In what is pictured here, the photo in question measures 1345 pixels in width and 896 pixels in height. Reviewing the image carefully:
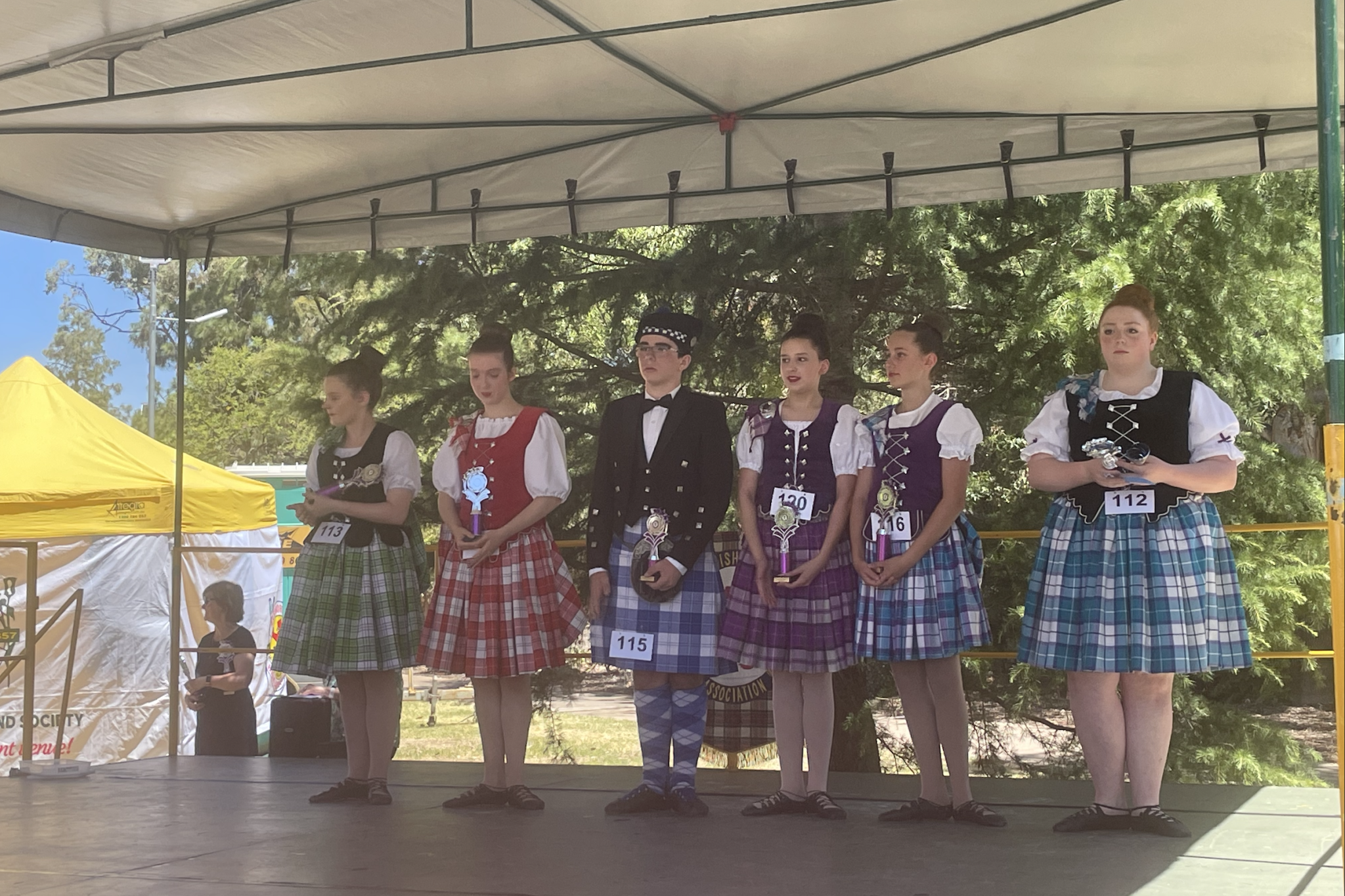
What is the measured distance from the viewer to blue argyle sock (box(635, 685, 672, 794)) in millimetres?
4531

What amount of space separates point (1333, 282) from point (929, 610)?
197 cm

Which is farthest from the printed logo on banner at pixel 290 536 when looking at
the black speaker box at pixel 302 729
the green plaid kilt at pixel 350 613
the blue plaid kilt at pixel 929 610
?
the blue plaid kilt at pixel 929 610

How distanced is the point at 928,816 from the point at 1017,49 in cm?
243

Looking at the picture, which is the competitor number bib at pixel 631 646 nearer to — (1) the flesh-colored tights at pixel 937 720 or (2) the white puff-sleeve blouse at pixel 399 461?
(1) the flesh-colored tights at pixel 937 720

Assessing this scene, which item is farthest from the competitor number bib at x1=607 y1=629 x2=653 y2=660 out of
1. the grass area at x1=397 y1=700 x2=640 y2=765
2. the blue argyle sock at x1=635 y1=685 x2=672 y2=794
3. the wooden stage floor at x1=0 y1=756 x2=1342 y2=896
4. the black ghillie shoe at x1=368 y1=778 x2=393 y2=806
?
the grass area at x1=397 y1=700 x2=640 y2=765

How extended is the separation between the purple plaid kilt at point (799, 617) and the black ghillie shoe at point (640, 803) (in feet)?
1.73

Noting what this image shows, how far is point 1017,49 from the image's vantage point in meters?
4.34

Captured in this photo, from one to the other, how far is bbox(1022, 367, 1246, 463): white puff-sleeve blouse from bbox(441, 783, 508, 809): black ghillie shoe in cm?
212

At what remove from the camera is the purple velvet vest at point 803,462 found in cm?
A: 440

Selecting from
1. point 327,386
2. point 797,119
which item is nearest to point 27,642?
point 327,386

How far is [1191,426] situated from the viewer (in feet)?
12.9

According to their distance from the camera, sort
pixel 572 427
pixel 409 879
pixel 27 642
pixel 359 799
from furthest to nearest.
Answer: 1. pixel 572 427
2. pixel 27 642
3. pixel 359 799
4. pixel 409 879

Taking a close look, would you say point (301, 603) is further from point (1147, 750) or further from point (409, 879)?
point (1147, 750)

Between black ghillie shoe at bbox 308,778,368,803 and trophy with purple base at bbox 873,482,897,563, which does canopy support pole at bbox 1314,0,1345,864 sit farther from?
black ghillie shoe at bbox 308,778,368,803
